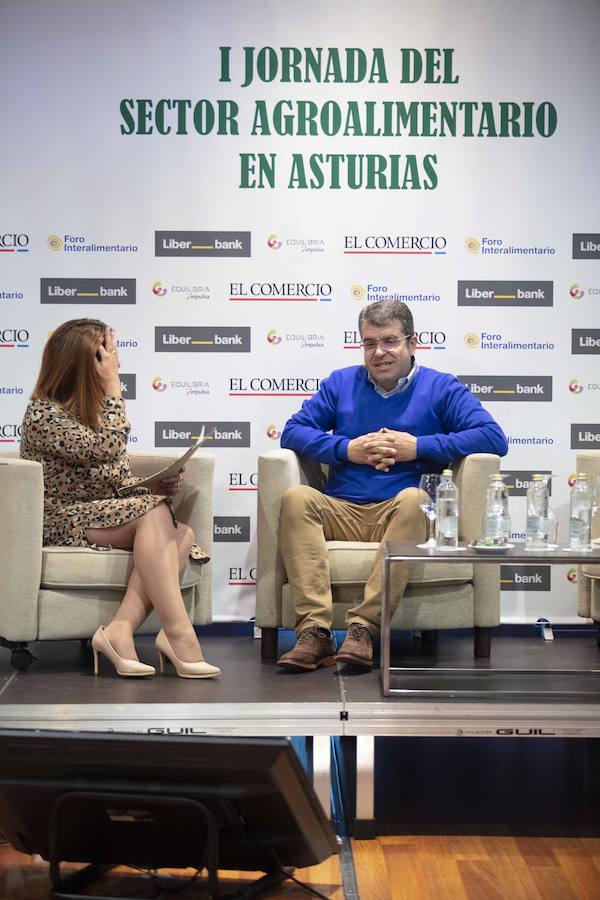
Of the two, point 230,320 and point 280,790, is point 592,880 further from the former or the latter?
point 230,320

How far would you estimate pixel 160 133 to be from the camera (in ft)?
15.4

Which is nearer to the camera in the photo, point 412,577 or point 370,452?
point 412,577

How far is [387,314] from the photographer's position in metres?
4.07

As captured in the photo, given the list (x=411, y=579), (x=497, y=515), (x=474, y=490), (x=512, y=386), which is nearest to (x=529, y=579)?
(x=512, y=386)

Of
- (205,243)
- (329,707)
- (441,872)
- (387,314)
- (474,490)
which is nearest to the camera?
(441,872)

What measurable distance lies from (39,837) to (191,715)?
0.99 m

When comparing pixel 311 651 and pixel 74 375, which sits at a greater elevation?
pixel 74 375

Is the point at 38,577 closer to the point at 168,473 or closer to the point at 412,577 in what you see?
the point at 168,473

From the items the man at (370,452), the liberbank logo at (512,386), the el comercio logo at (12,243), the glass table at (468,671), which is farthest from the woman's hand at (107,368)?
the liberbank logo at (512,386)

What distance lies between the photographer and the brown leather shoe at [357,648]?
11.3 ft

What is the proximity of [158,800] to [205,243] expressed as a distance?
3.23 m

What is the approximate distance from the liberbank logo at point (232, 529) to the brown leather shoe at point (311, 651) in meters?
1.25

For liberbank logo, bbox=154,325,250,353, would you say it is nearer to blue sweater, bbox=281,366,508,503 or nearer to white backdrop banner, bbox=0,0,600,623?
white backdrop banner, bbox=0,0,600,623

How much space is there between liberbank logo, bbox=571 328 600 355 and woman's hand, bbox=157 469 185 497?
78.8 inches
